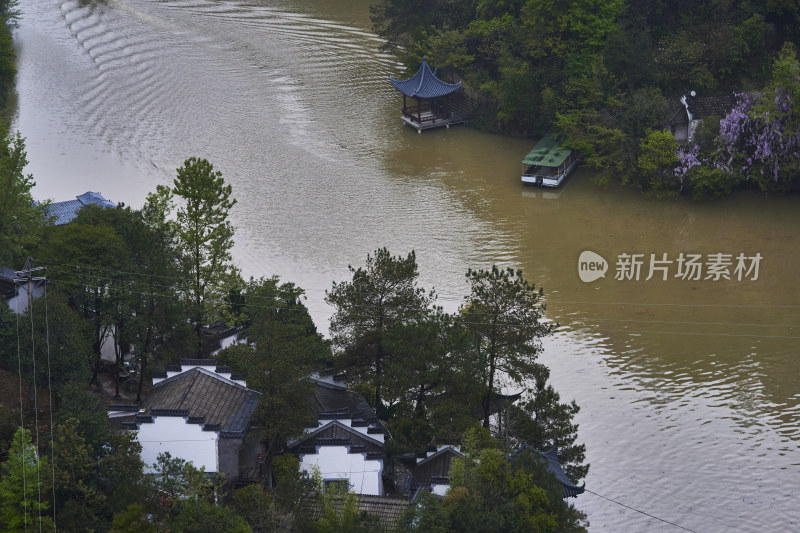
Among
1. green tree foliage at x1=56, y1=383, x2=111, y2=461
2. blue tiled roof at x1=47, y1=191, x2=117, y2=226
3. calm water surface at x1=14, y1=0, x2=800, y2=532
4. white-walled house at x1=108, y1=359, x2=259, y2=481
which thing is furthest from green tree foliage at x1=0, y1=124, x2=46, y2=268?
calm water surface at x1=14, y1=0, x2=800, y2=532

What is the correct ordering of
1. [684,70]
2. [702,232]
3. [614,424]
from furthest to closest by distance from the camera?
[684,70] → [702,232] → [614,424]

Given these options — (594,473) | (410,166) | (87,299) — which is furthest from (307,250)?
(594,473)

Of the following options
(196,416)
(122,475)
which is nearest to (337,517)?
(196,416)

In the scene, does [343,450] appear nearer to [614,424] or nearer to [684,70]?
[614,424]

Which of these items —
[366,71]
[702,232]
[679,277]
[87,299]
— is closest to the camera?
[87,299]

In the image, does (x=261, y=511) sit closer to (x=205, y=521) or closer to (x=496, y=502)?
(x=205, y=521)
